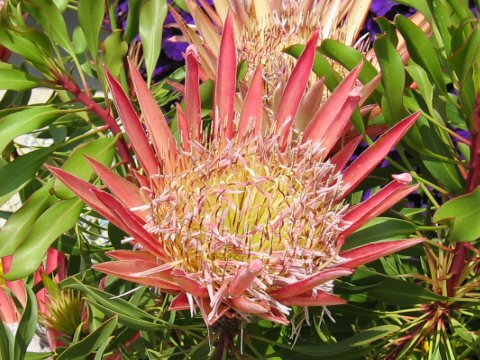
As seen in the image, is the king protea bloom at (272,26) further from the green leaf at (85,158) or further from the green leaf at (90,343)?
the green leaf at (90,343)

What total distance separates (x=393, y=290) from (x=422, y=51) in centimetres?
29

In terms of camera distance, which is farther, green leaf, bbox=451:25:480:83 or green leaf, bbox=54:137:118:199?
green leaf, bbox=54:137:118:199

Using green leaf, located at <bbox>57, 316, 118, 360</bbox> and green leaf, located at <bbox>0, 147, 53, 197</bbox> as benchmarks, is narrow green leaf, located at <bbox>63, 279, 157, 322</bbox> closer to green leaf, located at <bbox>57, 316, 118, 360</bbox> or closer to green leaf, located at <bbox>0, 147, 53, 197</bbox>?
green leaf, located at <bbox>57, 316, 118, 360</bbox>

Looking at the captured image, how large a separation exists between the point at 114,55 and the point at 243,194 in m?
0.31

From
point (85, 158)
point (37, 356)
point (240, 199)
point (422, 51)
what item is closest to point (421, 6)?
point (422, 51)

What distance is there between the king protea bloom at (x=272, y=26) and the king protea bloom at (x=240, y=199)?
0.14m

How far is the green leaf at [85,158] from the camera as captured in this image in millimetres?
924

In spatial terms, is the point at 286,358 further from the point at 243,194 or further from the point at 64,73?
the point at 64,73

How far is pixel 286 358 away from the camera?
3.10 feet

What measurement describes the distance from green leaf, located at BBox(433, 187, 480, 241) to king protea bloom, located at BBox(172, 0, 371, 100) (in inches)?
11.5

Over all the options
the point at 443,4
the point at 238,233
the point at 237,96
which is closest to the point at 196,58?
the point at 237,96

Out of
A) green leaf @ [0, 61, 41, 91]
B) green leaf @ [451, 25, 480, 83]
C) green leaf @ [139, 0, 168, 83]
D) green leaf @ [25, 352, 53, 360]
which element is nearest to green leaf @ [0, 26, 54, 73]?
green leaf @ [0, 61, 41, 91]

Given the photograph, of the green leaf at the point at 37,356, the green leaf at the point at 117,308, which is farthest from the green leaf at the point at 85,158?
the green leaf at the point at 37,356

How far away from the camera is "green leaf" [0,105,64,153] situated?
3.16ft
